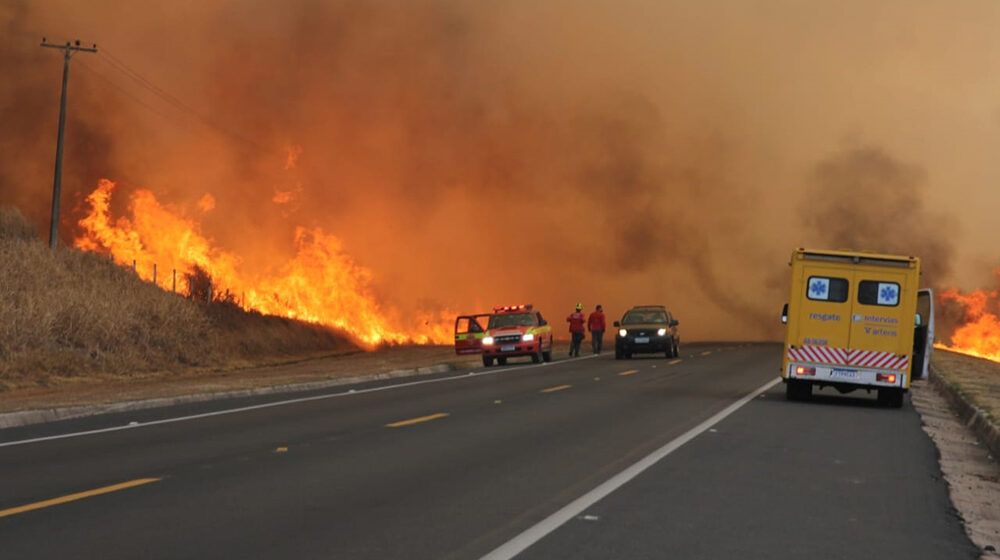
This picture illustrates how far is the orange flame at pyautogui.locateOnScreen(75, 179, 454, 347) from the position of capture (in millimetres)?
52250

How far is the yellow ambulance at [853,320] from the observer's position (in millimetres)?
20578

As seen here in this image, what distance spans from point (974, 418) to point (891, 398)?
3241 millimetres

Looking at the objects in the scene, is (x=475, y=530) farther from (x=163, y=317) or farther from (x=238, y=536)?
(x=163, y=317)

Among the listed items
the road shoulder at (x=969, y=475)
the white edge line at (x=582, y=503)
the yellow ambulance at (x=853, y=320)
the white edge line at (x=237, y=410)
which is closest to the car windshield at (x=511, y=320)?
the white edge line at (x=237, y=410)

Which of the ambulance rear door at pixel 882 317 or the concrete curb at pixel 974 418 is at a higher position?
the ambulance rear door at pixel 882 317

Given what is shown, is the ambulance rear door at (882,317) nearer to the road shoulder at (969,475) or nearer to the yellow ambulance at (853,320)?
the yellow ambulance at (853,320)

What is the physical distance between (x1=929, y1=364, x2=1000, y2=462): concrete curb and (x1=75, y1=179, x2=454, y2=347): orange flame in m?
30.8

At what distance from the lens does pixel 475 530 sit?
26.4ft

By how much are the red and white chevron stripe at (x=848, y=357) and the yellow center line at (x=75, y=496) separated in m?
13.6

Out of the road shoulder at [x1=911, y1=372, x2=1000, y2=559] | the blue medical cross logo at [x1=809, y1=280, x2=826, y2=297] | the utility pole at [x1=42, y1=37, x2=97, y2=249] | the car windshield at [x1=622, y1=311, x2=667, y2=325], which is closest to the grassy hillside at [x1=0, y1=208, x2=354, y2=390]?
the utility pole at [x1=42, y1=37, x2=97, y2=249]

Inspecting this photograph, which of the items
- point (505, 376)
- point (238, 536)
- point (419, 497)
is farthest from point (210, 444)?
point (505, 376)

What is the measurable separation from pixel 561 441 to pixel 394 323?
45321mm

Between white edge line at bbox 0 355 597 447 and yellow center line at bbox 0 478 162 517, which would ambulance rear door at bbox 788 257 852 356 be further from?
yellow center line at bbox 0 478 162 517

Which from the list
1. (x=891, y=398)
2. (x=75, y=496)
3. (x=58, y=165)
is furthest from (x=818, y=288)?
(x=58, y=165)
